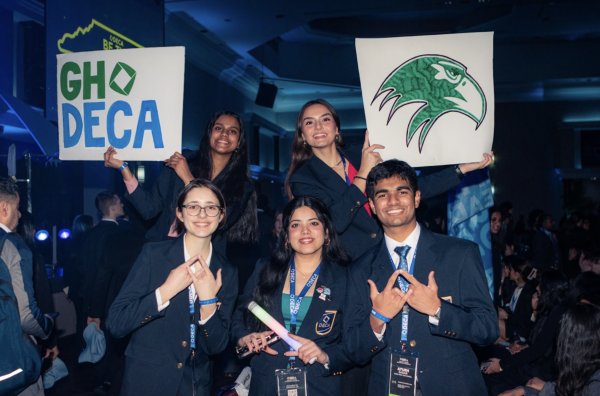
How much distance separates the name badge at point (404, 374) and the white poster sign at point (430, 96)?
1.09 m

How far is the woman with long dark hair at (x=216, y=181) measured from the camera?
296 cm

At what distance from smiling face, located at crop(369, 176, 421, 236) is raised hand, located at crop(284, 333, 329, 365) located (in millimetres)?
580

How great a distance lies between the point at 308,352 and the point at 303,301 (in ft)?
1.01

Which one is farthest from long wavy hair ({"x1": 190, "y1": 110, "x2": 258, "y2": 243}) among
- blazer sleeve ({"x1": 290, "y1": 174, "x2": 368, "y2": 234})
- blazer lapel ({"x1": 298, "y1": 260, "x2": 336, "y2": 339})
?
blazer lapel ({"x1": 298, "y1": 260, "x2": 336, "y2": 339})

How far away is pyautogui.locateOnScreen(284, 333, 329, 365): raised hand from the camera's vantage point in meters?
2.21

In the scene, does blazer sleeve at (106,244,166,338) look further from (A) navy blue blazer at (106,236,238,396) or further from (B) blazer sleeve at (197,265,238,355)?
(B) blazer sleeve at (197,265,238,355)

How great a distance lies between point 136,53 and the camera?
2.99 metres

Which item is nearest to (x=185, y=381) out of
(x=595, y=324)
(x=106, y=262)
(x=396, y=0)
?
(x=595, y=324)

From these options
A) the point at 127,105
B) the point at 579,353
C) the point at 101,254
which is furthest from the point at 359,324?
the point at 101,254

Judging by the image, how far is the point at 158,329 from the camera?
229 cm

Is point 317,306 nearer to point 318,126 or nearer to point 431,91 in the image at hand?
point 318,126

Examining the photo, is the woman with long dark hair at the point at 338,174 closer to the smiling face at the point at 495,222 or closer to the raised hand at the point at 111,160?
the raised hand at the point at 111,160

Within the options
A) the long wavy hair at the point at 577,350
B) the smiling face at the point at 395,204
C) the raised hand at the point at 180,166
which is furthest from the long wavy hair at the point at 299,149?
the long wavy hair at the point at 577,350

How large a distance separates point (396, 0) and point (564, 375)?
6991 millimetres
